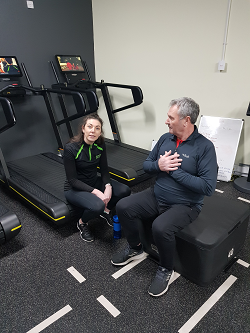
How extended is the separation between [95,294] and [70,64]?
11.4 ft

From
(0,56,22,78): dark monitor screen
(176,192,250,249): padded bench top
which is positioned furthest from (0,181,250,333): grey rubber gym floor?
(0,56,22,78): dark monitor screen

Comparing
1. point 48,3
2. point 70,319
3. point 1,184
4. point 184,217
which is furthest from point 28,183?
point 48,3

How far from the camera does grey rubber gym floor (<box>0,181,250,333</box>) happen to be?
1.58 meters

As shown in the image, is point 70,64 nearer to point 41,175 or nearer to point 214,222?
point 41,175

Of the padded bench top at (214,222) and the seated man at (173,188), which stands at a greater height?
the seated man at (173,188)

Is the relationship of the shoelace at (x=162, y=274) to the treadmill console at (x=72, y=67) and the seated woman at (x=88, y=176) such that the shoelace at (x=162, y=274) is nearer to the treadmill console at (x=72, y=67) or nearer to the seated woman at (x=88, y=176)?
the seated woman at (x=88, y=176)

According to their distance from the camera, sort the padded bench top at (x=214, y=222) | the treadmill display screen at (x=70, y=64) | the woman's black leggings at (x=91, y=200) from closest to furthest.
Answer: the padded bench top at (x=214, y=222) < the woman's black leggings at (x=91, y=200) < the treadmill display screen at (x=70, y=64)

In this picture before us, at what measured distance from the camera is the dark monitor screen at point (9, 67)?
344cm

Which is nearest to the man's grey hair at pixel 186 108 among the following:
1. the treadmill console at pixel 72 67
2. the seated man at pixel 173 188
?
the seated man at pixel 173 188

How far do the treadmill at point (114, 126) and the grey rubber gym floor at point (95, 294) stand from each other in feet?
3.28

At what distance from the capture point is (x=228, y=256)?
6.31 feet

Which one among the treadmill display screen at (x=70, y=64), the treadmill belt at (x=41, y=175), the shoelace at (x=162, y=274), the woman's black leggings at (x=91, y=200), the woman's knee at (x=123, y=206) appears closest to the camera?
the shoelace at (x=162, y=274)

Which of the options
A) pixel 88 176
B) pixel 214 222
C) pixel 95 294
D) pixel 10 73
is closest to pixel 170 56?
pixel 10 73

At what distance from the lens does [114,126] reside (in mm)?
4363
